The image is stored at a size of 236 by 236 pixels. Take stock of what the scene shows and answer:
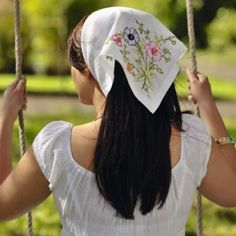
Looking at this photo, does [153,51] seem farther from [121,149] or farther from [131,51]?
[121,149]

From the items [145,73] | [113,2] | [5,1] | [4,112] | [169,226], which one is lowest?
[5,1]

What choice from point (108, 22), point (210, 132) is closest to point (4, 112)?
point (108, 22)

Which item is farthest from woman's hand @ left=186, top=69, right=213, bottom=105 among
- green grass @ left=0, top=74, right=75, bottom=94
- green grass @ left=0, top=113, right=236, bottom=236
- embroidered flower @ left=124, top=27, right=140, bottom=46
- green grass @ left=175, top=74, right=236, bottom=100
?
green grass @ left=0, top=74, right=75, bottom=94

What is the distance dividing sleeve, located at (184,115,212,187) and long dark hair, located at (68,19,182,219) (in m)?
0.05

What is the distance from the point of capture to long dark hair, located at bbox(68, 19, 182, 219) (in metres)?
1.42

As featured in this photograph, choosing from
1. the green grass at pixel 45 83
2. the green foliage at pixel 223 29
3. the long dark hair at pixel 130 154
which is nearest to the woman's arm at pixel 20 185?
the long dark hair at pixel 130 154

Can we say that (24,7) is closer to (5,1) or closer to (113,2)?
(5,1)

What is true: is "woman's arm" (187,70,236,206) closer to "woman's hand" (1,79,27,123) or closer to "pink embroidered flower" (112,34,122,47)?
"pink embroidered flower" (112,34,122,47)

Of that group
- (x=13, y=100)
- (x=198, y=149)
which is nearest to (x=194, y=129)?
(x=198, y=149)

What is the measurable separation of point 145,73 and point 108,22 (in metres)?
0.11

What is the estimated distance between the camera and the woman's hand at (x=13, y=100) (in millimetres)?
1601

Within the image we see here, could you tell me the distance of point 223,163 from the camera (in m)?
1.51

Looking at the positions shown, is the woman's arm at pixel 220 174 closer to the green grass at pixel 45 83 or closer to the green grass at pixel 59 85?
the green grass at pixel 59 85

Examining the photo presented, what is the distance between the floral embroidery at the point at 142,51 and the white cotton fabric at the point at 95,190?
0.43 ft
